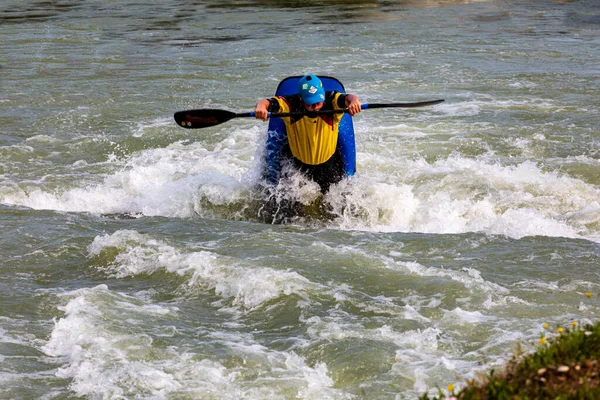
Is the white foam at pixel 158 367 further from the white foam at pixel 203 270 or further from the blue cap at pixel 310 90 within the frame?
the blue cap at pixel 310 90

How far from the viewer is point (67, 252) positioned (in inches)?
302

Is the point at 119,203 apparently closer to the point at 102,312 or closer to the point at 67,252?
the point at 67,252

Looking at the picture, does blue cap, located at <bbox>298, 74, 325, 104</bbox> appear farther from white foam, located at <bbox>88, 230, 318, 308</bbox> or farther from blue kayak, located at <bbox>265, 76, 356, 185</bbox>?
white foam, located at <bbox>88, 230, 318, 308</bbox>

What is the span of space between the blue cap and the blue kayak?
1.90 feet

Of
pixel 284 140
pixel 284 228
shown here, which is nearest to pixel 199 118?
pixel 284 140

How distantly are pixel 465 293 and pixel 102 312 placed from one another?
2492 mm

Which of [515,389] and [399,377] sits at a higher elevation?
[515,389]

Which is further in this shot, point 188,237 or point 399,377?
point 188,237

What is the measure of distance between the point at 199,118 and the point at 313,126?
1681mm

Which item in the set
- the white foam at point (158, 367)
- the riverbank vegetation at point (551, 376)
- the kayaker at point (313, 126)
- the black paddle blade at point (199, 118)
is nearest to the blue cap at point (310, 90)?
the kayaker at point (313, 126)

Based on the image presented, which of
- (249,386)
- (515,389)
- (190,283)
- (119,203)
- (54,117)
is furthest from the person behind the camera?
(54,117)

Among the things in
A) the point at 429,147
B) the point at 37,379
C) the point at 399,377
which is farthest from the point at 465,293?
the point at 429,147

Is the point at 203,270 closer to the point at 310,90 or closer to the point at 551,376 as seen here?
the point at 310,90

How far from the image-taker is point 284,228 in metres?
8.41
